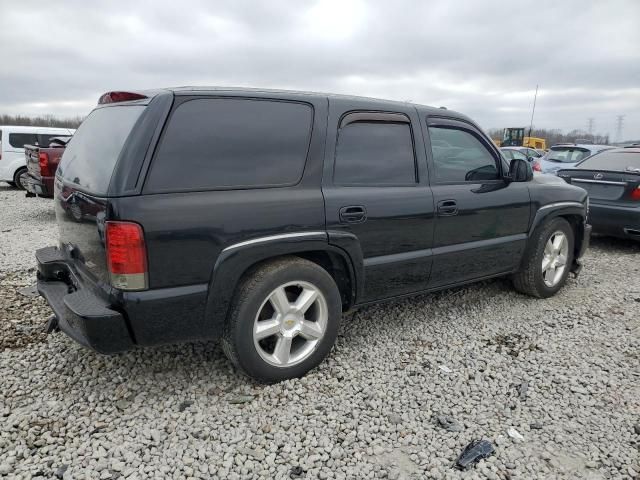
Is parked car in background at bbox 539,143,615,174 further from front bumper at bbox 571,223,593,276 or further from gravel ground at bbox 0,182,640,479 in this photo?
gravel ground at bbox 0,182,640,479

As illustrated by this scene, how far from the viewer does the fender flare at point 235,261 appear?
253cm

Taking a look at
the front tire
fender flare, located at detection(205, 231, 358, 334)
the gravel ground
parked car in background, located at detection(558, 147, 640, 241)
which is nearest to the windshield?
parked car in background, located at detection(558, 147, 640, 241)

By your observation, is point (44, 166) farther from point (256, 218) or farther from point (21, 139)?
point (256, 218)

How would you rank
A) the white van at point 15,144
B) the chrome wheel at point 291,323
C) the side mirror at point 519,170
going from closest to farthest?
the chrome wheel at point 291,323 → the side mirror at point 519,170 → the white van at point 15,144

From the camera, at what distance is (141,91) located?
2.72m

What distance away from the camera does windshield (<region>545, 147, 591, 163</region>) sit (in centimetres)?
1273

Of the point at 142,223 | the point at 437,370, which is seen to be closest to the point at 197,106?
the point at 142,223

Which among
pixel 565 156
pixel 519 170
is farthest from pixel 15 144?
pixel 565 156

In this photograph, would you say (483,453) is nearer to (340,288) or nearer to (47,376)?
(340,288)

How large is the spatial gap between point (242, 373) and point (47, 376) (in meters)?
1.23

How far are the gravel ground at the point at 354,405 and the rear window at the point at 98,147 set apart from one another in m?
1.24

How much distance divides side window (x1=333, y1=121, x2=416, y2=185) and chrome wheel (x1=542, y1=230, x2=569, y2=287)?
6.35 ft

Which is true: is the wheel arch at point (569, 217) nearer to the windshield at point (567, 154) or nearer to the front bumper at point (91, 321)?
the front bumper at point (91, 321)

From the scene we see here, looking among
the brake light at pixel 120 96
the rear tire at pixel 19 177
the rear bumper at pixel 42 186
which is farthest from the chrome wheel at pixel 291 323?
the rear tire at pixel 19 177
